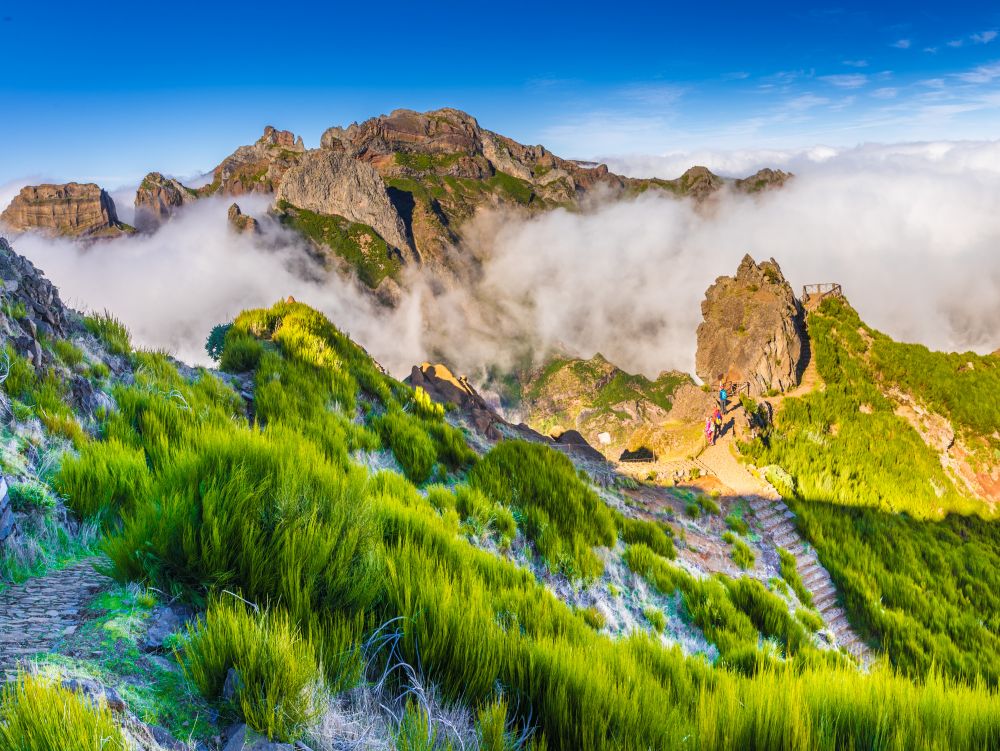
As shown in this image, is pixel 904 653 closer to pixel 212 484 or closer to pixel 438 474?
pixel 438 474

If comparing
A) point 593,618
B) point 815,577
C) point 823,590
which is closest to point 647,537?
point 593,618

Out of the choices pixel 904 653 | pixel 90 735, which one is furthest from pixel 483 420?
pixel 90 735

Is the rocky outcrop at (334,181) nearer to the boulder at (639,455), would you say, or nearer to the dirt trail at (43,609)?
the boulder at (639,455)

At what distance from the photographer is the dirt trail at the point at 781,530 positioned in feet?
32.1

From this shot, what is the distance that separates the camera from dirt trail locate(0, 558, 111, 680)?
4.84ft

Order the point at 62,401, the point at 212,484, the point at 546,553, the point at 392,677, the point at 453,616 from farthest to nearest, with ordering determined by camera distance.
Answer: the point at 546,553 < the point at 62,401 < the point at 212,484 < the point at 453,616 < the point at 392,677

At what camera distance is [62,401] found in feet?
12.3

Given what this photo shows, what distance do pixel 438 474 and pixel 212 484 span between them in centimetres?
405

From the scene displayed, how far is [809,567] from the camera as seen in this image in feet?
38.7

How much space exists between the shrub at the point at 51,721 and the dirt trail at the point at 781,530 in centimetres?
876

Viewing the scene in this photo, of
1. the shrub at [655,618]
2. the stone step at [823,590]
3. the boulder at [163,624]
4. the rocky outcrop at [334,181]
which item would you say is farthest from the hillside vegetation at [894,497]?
the rocky outcrop at [334,181]

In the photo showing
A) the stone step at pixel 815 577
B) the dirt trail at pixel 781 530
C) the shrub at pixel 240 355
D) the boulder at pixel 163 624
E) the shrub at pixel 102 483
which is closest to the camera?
the boulder at pixel 163 624

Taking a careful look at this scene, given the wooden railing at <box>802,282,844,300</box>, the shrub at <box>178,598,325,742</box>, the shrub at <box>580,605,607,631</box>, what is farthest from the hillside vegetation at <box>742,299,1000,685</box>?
the shrub at <box>178,598,325,742</box>

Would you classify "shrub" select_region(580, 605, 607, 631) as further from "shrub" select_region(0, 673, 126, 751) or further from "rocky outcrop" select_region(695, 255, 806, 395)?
"rocky outcrop" select_region(695, 255, 806, 395)
